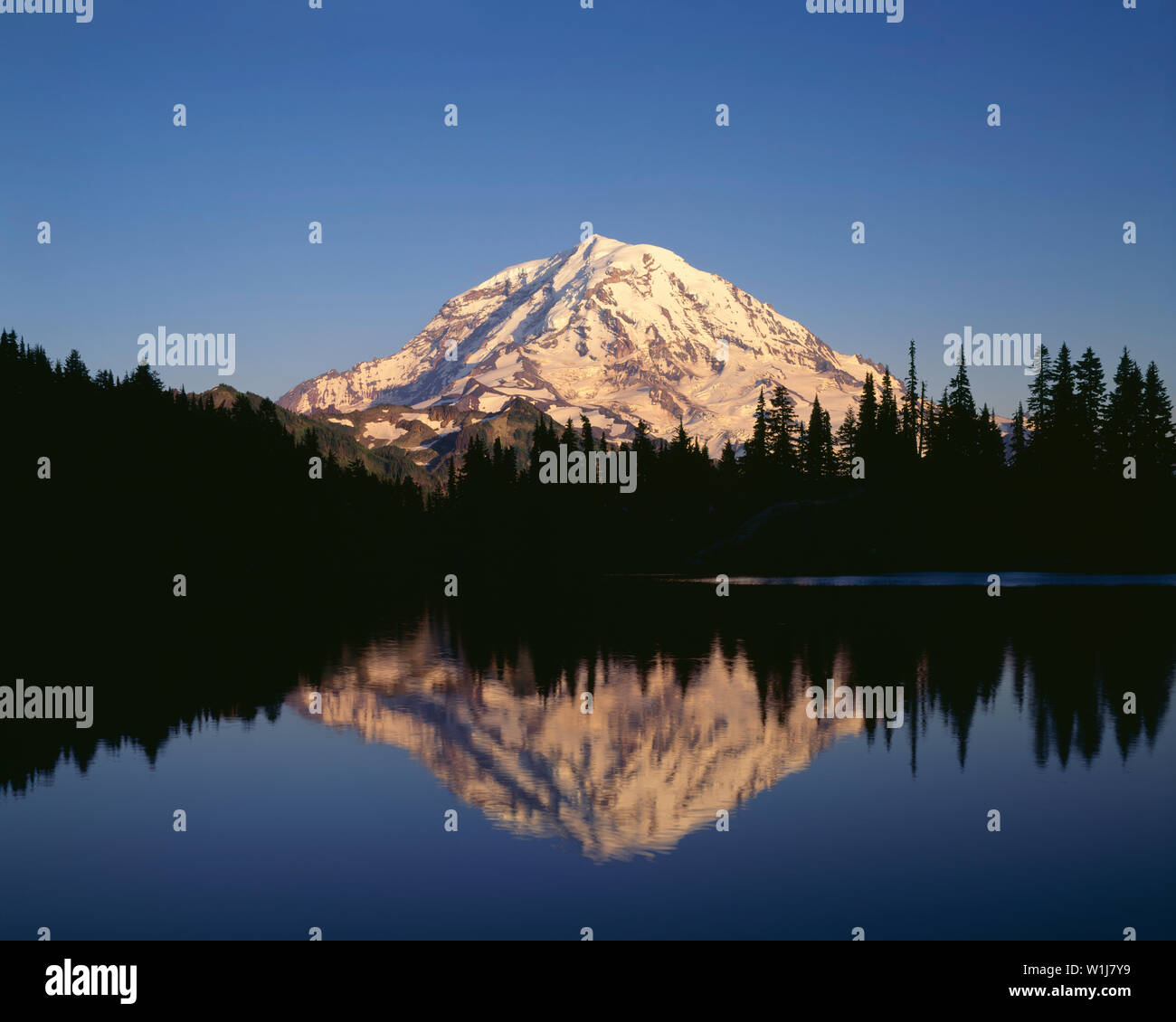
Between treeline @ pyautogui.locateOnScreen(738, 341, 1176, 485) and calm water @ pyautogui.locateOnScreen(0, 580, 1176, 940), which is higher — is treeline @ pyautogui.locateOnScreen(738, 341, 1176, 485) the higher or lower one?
the higher one

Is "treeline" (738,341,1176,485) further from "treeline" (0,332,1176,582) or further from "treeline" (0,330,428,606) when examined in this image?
"treeline" (0,330,428,606)


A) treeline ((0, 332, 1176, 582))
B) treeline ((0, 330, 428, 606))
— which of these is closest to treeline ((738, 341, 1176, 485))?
treeline ((0, 332, 1176, 582))

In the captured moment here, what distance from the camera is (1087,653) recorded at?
52.5m

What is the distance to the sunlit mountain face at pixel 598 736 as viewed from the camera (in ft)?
90.9

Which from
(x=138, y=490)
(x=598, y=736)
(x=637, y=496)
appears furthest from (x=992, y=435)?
(x=598, y=736)

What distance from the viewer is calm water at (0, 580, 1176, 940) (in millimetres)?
20812

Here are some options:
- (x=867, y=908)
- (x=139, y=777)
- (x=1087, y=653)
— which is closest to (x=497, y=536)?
(x=1087, y=653)

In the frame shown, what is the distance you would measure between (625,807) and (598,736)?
28.3ft

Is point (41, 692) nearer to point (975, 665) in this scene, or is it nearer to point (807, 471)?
point (975, 665)

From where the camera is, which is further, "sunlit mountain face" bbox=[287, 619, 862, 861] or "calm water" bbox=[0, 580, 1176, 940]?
"sunlit mountain face" bbox=[287, 619, 862, 861]

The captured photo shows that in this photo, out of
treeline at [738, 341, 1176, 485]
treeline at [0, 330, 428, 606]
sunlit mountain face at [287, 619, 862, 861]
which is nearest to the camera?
sunlit mountain face at [287, 619, 862, 861]

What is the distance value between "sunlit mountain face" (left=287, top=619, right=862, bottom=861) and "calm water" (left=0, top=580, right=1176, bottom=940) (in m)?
0.16

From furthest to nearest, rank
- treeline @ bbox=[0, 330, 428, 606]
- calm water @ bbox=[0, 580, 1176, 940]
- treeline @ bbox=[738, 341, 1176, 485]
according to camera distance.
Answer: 1. treeline @ bbox=[738, 341, 1176, 485]
2. treeline @ bbox=[0, 330, 428, 606]
3. calm water @ bbox=[0, 580, 1176, 940]

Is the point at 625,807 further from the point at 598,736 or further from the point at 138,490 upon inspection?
the point at 138,490
